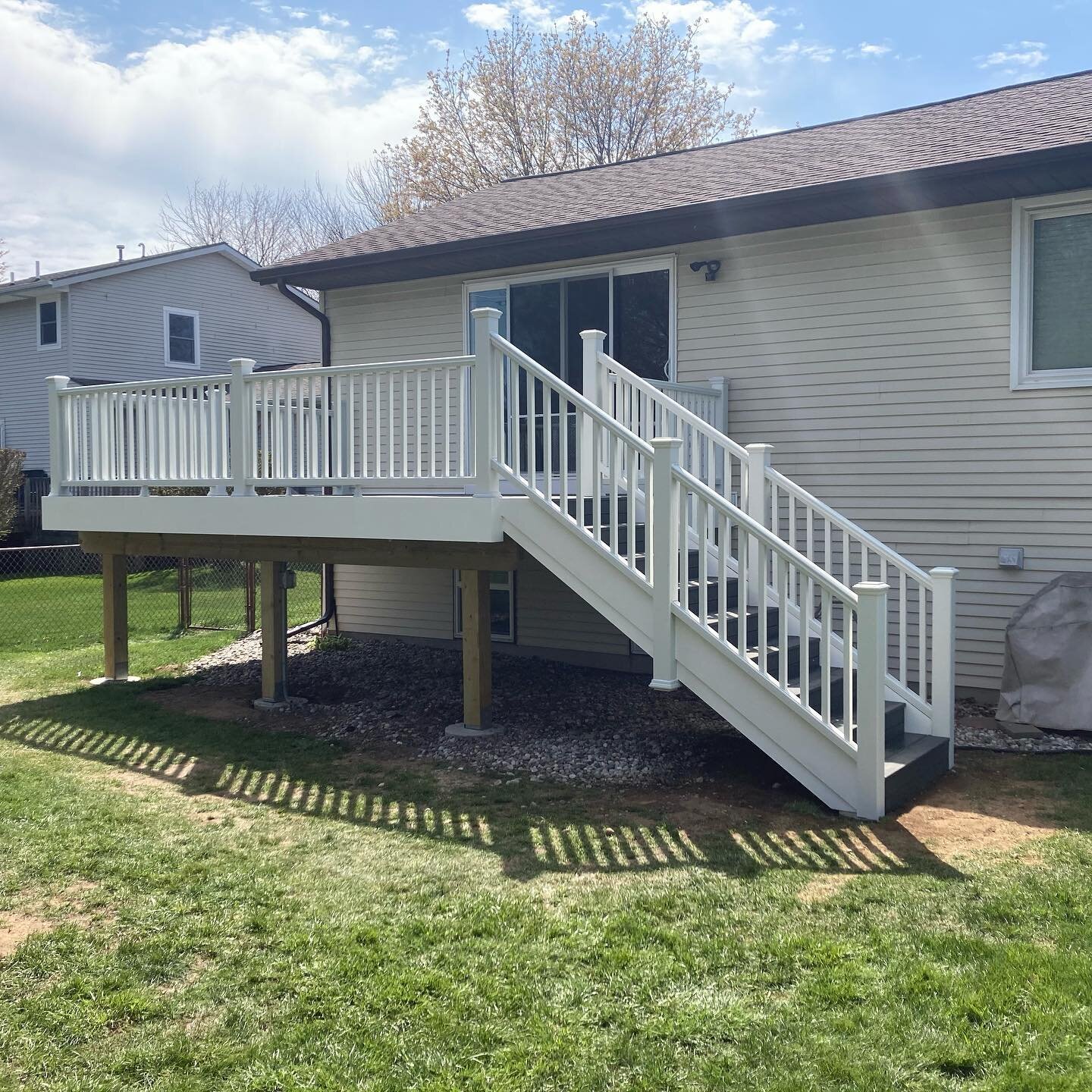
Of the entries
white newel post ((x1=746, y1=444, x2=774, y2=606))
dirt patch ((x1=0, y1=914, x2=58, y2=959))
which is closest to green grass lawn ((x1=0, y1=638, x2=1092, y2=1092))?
dirt patch ((x1=0, y1=914, x2=58, y2=959))

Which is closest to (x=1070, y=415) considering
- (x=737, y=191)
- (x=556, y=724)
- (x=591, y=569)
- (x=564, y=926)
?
(x=737, y=191)

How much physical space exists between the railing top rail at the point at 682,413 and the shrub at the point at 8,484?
50.5 ft

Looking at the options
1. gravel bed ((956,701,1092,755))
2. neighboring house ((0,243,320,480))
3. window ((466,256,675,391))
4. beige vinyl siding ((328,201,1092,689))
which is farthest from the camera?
neighboring house ((0,243,320,480))

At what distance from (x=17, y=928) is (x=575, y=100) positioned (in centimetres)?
2460

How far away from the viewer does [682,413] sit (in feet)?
22.8

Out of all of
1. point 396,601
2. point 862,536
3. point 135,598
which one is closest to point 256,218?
point 135,598

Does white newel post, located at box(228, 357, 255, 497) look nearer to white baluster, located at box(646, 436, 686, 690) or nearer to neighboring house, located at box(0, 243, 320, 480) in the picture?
white baluster, located at box(646, 436, 686, 690)

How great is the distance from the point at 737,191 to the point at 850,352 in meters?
1.59

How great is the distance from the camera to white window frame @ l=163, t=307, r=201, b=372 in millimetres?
22734

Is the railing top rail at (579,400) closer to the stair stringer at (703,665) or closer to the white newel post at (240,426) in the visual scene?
the stair stringer at (703,665)

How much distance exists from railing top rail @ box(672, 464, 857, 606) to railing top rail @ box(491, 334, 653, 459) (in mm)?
257

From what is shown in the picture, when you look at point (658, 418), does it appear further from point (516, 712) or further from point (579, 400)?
point (516, 712)

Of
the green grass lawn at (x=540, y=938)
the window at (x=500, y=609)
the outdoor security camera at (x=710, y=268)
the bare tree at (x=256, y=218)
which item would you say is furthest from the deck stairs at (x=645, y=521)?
the bare tree at (x=256, y=218)

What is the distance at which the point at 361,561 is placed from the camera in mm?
7770
